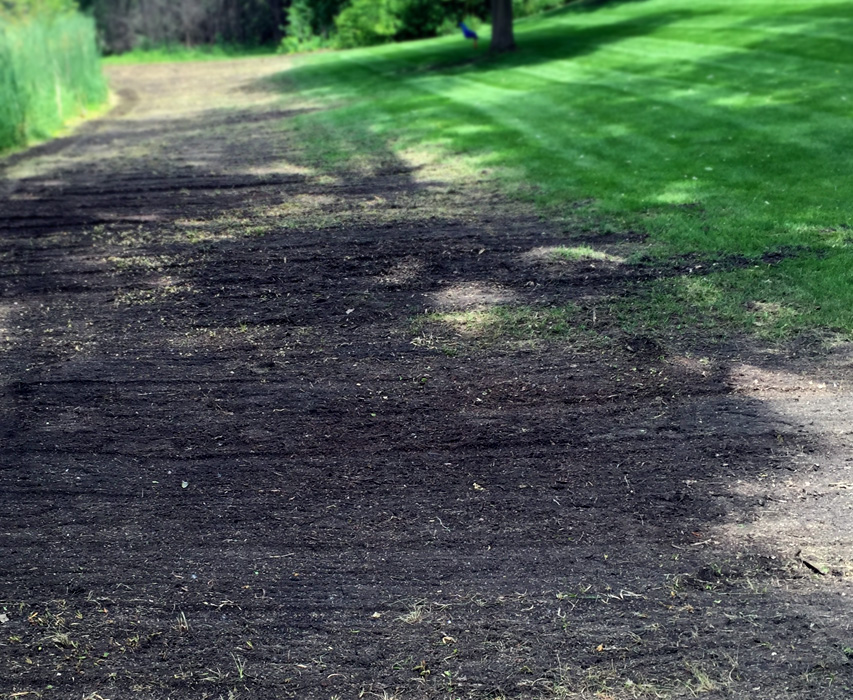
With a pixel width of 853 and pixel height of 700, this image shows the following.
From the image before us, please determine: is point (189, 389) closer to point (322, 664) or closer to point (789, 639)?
point (322, 664)

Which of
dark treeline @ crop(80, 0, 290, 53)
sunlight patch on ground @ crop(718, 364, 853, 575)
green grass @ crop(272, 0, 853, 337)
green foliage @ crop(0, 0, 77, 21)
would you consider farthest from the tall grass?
dark treeline @ crop(80, 0, 290, 53)

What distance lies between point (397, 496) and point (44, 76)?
48.3 ft

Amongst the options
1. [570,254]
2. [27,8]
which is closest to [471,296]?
[570,254]

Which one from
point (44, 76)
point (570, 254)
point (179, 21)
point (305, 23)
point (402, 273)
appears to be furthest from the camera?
point (179, 21)

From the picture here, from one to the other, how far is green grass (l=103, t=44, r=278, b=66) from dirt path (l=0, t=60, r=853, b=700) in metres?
27.9

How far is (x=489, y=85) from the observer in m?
16.9

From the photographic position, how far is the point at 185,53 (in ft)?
111

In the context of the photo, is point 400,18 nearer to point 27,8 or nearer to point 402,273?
point 27,8

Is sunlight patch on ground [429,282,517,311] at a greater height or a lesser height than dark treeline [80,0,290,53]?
lesser

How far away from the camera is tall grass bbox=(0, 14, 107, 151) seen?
1419 cm

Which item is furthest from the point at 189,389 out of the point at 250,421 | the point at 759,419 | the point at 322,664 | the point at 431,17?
the point at 431,17

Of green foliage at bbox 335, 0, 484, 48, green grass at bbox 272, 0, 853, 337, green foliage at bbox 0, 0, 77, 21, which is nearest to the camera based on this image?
green grass at bbox 272, 0, 853, 337

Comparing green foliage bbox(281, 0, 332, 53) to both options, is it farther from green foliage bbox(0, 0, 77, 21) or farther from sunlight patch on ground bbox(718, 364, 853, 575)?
sunlight patch on ground bbox(718, 364, 853, 575)

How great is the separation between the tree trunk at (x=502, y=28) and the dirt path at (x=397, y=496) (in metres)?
15.1
